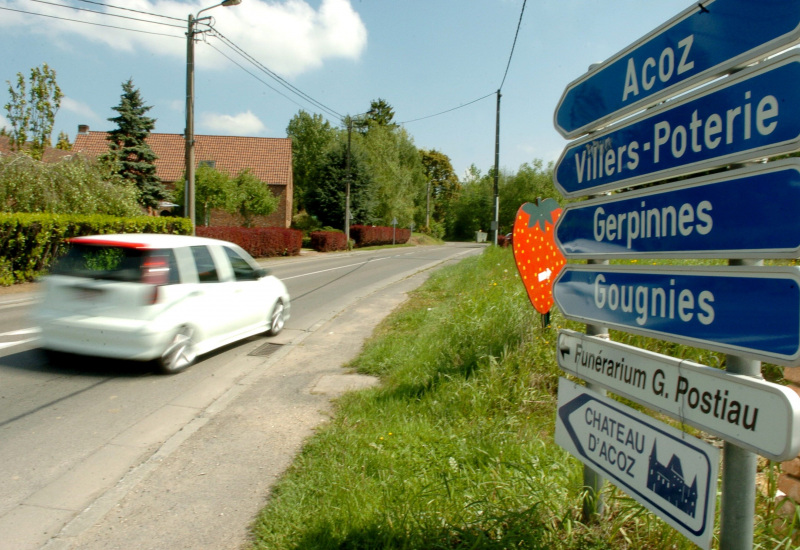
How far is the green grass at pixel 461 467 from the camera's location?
270cm

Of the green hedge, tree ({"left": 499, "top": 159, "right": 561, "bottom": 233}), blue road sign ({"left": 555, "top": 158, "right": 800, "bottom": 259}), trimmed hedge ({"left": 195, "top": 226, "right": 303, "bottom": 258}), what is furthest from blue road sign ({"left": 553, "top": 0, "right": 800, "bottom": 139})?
tree ({"left": 499, "top": 159, "right": 561, "bottom": 233})

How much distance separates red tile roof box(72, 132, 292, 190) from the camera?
5066 cm

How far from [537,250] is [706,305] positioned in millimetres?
4060

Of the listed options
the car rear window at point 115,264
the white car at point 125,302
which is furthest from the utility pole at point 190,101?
the car rear window at point 115,264

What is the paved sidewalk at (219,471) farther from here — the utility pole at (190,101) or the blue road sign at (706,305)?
→ the utility pole at (190,101)

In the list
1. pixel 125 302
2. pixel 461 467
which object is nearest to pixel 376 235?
pixel 125 302

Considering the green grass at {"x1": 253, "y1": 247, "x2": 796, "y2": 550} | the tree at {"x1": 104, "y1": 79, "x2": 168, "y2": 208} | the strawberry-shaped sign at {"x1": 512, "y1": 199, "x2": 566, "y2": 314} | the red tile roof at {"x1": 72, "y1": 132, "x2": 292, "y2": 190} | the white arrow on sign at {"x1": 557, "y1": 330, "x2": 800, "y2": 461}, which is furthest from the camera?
the red tile roof at {"x1": 72, "y1": 132, "x2": 292, "y2": 190}

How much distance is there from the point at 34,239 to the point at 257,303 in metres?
9.28

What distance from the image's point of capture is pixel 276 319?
933cm

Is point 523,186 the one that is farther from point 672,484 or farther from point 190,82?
point 672,484

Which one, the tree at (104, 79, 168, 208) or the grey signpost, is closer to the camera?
the grey signpost

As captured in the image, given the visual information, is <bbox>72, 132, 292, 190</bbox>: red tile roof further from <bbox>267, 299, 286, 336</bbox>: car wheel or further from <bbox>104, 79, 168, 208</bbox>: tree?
<bbox>267, 299, 286, 336</bbox>: car wheel

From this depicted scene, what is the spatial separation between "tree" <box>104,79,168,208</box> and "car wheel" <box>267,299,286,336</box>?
28.2 meters

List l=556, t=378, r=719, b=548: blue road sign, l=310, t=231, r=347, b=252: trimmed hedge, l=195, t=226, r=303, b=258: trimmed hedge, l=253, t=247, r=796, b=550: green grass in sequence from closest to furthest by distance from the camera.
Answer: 1. l=556, t=378, r=719, b=548: blue road sign
2. l=253, t=247, r=796, b=550: green grass
3. l=195, t=226, r=303, b=258: trimmed hedge
4. l=310, t=231, r=347, b=252: trimmed hedge
